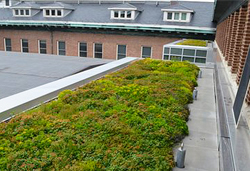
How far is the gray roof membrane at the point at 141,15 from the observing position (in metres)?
28.1

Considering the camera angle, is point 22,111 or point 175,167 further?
point 22,111

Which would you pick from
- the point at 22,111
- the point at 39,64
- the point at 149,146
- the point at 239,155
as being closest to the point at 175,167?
the point at 149,146

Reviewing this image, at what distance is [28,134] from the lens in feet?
16.7

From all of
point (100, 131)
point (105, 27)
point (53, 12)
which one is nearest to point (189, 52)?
point (100, 131)

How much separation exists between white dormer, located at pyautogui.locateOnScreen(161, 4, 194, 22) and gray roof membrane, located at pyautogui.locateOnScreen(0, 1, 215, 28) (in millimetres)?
545

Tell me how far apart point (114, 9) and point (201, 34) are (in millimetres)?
10206

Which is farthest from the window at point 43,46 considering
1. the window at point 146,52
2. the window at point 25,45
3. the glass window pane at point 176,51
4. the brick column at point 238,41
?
the brick column at point 238,41

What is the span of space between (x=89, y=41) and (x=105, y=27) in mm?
3009

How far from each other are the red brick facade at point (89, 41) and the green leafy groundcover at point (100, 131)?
67.1ft

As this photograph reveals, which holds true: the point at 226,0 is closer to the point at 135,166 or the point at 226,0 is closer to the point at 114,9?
the point at 135,166

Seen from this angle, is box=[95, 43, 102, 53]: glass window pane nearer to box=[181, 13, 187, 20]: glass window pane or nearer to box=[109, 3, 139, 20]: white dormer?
box=[109, 3, 139, 20]: white dormer

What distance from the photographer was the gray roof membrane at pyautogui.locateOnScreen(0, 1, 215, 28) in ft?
92.2

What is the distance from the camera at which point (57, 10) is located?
32.8m

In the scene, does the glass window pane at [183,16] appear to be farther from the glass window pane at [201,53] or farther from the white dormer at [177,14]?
the glass window pane at [201,53]
